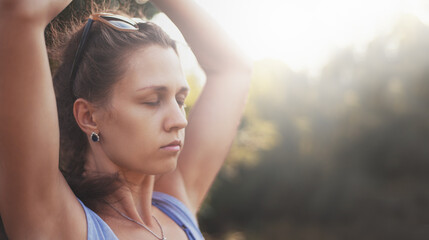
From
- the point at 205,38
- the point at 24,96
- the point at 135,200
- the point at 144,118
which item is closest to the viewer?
the point at 24,96

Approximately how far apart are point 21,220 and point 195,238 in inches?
16.0

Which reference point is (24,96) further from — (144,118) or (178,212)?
(178,212)

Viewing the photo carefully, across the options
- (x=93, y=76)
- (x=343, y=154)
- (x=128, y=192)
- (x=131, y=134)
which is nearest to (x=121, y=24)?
(x=93, y=76)

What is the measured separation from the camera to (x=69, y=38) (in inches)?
38.6

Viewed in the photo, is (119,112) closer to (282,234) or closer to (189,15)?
(189,15)

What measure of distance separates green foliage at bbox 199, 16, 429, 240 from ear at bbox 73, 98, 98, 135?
20.7ft

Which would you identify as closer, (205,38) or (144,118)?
(144,118)

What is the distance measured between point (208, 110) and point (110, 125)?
0.34 m

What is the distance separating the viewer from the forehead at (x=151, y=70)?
2.89 ft

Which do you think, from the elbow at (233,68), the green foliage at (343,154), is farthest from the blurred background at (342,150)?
the elbow at (233,68)

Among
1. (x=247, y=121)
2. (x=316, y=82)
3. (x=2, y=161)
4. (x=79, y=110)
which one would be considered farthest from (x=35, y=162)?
(x=316, y=82)

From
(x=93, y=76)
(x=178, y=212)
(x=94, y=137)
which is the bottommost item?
(x=178, y=212)

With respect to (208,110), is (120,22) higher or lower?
higher

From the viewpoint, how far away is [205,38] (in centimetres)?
117
